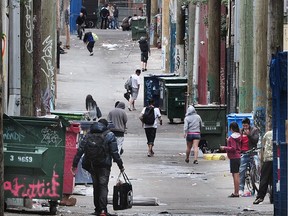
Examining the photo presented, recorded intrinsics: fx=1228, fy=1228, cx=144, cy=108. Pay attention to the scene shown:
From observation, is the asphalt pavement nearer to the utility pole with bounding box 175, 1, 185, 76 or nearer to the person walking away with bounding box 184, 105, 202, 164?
the person walking away with bounding box 184, 105, 202, 164

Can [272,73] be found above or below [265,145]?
above

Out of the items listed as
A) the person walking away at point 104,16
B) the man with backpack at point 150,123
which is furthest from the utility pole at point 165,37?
the man with backpack at point 150,123

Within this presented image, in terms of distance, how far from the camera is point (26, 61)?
74.3ft

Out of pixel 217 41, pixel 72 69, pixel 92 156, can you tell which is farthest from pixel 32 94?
pixel 72 69

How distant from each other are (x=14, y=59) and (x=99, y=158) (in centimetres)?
487

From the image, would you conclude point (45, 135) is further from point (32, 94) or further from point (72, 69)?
point (72, 69)

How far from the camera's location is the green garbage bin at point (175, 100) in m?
40.1

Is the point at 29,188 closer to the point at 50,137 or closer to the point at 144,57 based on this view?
the point at 50,137

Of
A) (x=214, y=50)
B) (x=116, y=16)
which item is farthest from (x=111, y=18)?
(x=214, y=50)

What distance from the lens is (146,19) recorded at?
205ft

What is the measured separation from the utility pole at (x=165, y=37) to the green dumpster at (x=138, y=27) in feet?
22.0

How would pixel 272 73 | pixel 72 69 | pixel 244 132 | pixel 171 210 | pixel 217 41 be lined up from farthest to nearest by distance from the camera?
pixel 72 69 < pixel 217 41 < pixel 244 132 < pixel 171 210 < pixel 272 73

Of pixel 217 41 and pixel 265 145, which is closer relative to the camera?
pixel 265 145

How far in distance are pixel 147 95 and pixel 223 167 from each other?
1490 cm
